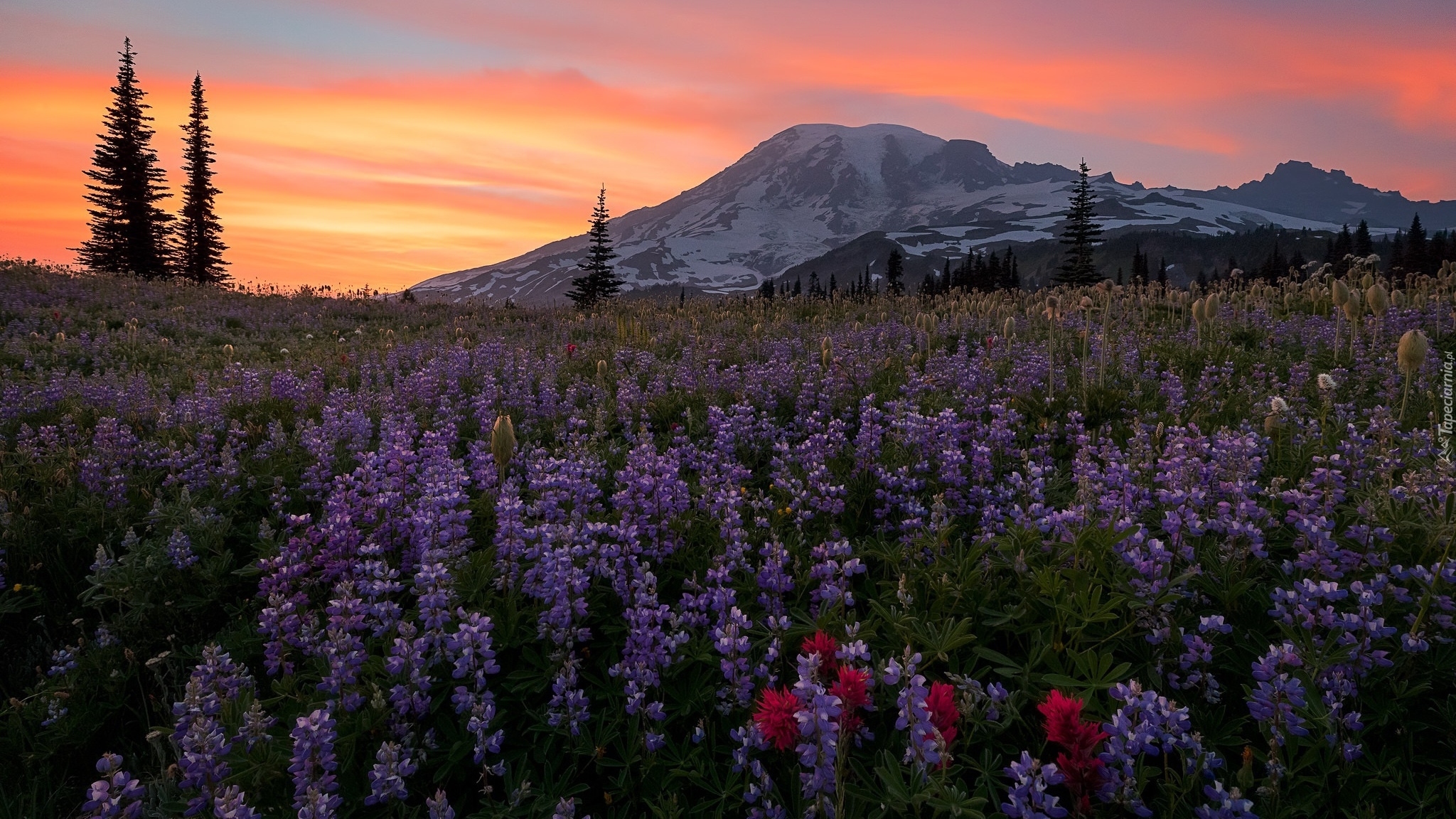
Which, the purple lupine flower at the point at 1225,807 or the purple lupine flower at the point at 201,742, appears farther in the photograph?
the purple lupine flower at the point at 201,742

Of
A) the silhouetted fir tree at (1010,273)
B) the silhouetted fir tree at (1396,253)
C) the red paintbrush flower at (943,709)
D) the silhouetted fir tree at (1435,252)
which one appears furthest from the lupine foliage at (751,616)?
the silhouetted fir tree at (1435,252)

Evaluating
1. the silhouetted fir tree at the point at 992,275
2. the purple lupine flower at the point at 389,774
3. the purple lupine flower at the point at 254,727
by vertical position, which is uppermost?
the silhouetted fir tree at the point at 992,275

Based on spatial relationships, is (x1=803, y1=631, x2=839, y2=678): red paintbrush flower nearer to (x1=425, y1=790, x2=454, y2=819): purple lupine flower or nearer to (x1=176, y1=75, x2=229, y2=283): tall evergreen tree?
(x1=425, y1=790, x2=454, y2=819): purple lupine flower

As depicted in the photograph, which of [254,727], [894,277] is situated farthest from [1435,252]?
[254,727]

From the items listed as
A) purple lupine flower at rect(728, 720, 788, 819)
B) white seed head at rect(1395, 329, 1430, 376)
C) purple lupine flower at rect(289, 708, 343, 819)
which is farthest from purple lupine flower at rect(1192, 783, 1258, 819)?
white seed head at rect(1395, 329, 1430, 376)

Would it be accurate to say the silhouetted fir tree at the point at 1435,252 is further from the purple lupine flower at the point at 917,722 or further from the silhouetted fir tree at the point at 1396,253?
the purple lupine flower at the point at 917,722

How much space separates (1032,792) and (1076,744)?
18cm

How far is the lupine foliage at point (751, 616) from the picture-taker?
7.22 ft

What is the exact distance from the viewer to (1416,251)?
137 feet

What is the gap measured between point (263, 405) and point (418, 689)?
5921 millimetres

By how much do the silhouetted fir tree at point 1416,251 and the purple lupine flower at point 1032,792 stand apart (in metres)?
51.1

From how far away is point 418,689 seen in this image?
2598mm

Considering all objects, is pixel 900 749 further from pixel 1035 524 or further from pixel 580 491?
pixel 580 491

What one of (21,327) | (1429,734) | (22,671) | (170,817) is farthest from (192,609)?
(21,327)
